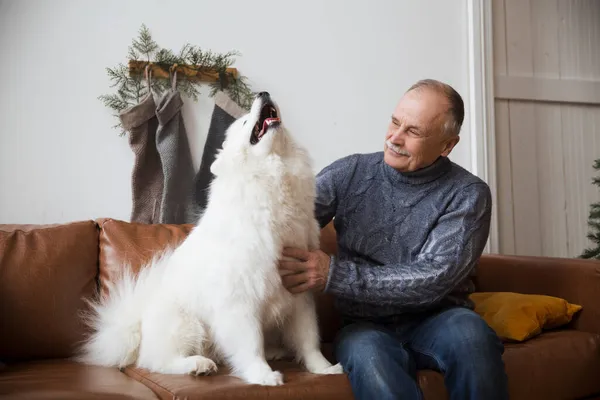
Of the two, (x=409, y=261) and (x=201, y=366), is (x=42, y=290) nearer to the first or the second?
(x=201, y=366)

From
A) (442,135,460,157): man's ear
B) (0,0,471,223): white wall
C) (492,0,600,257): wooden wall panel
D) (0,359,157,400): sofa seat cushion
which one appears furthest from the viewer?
(492,0,600,257): wooden wall panel

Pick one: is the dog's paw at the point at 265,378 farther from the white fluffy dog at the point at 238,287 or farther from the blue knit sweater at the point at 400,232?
the blue knit sweater at the point at 400,232

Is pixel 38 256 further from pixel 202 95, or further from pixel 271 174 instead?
pixel 202 95

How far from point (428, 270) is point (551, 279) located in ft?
3.10

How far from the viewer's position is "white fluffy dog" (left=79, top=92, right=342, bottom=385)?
164cm

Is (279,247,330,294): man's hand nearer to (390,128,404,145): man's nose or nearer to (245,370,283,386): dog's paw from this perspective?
(245,370,283,386): dog's paw

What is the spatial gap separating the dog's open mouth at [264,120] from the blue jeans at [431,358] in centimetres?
68

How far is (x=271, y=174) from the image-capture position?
1.75m

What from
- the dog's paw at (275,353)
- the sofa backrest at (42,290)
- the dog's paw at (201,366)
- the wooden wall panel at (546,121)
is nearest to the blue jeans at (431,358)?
the dog's paw at (275,353)

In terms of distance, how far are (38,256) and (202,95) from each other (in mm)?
1162

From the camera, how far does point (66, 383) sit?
1.57 metres

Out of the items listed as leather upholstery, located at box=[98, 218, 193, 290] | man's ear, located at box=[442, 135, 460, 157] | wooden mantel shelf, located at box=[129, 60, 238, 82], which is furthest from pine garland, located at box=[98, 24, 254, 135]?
man's ear, located at box=[442, 135, 460, 157]

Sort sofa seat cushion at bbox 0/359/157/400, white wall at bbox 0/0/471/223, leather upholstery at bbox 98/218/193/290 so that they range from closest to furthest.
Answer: sofa seat cushion at bbox 0/359/157/400 < leather upholstery at bbox 98/218/193/290 < white wall at bbox 0/0/471/223

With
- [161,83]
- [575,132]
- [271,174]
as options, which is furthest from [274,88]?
[575,132]
